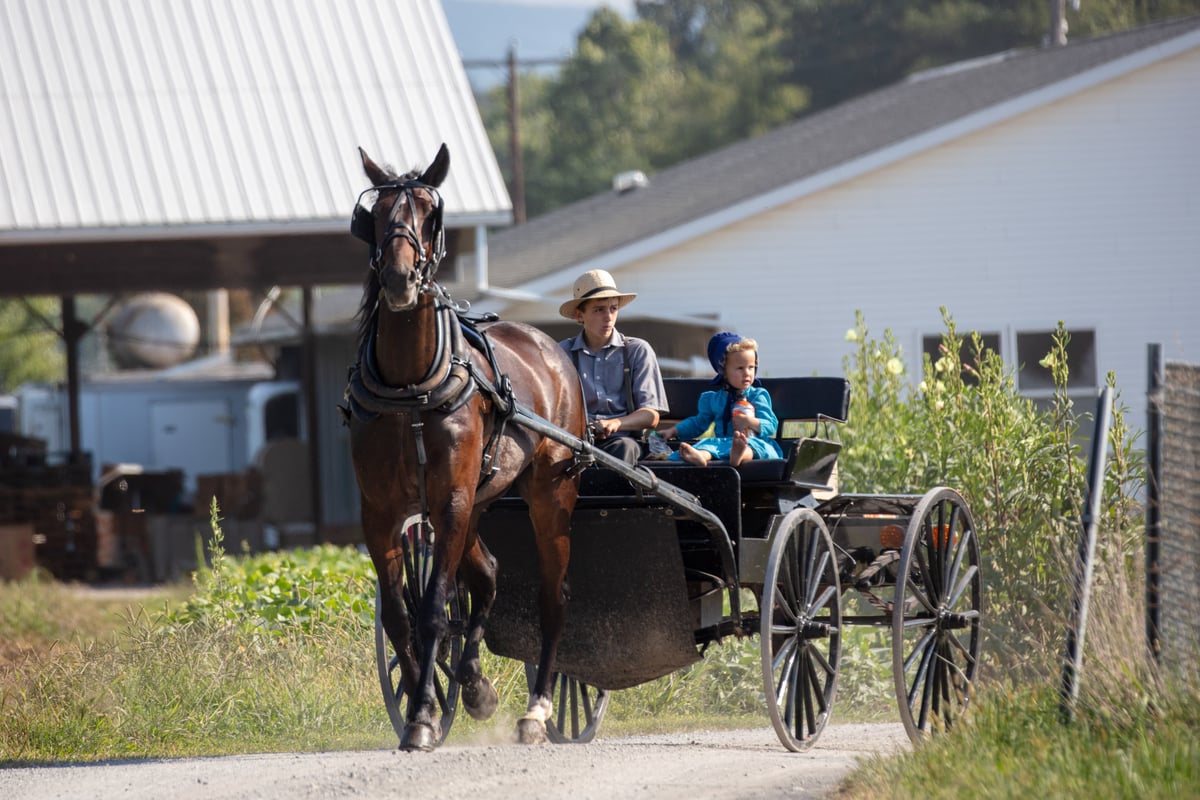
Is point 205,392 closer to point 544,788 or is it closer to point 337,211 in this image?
point 337,211

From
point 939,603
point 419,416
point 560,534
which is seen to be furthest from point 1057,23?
point 419,416

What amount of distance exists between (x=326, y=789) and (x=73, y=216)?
428 inches

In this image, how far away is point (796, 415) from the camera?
8.38m

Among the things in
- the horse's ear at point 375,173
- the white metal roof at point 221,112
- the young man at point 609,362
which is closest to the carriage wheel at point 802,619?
the young man at point 609,362

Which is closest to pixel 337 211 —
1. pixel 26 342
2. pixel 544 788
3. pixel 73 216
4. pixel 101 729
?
pixel 73 216

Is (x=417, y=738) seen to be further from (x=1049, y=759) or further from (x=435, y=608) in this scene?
(x=1049, y=759)

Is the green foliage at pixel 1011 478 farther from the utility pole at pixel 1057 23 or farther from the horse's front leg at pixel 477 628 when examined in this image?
the utility pole at pixel 1057 23

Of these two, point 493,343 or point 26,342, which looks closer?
Answer: point 493,343

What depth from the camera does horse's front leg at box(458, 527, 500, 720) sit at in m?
7.16

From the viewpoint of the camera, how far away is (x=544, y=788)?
20.2 feet

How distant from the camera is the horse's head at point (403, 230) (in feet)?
19.9

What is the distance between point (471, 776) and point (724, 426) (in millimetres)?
2582

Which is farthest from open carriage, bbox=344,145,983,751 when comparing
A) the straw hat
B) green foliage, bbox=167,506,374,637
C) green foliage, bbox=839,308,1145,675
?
green foliage, bbox=167,506,374,637

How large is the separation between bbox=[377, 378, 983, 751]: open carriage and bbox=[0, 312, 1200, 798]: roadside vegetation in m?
0.56
